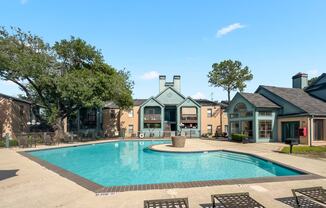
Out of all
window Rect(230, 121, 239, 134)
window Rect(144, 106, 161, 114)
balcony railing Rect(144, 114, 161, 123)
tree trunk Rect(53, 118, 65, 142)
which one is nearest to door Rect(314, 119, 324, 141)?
window Rect(230, 121, 239, 134)

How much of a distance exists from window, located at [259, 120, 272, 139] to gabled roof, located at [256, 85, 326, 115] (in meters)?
3.55

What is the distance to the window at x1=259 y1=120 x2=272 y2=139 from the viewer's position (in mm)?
30703

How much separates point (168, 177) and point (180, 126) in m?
31.7

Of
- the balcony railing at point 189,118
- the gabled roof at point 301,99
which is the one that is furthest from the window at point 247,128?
the balcony railing at point 189,118

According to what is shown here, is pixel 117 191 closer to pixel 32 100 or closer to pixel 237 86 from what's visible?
pixel 32 100

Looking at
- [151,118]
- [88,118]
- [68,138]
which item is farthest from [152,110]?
[68,138]

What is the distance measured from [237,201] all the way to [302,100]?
28658mm

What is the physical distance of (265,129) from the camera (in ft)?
101

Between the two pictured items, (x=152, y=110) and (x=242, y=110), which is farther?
(x=152, y=110)

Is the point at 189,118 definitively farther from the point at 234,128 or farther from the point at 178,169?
the point at 178,169

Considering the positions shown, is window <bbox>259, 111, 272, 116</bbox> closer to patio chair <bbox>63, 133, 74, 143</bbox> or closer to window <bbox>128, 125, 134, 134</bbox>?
window <bbox>128, 125, 134, 134</bbox>

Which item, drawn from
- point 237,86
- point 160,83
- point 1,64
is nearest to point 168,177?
point 1,64

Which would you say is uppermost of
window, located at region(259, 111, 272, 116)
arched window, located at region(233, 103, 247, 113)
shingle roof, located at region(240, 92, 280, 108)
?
shingle roof, located at region(240, 92, 280, 108)

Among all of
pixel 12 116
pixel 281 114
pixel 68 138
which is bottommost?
pixel 68 138
